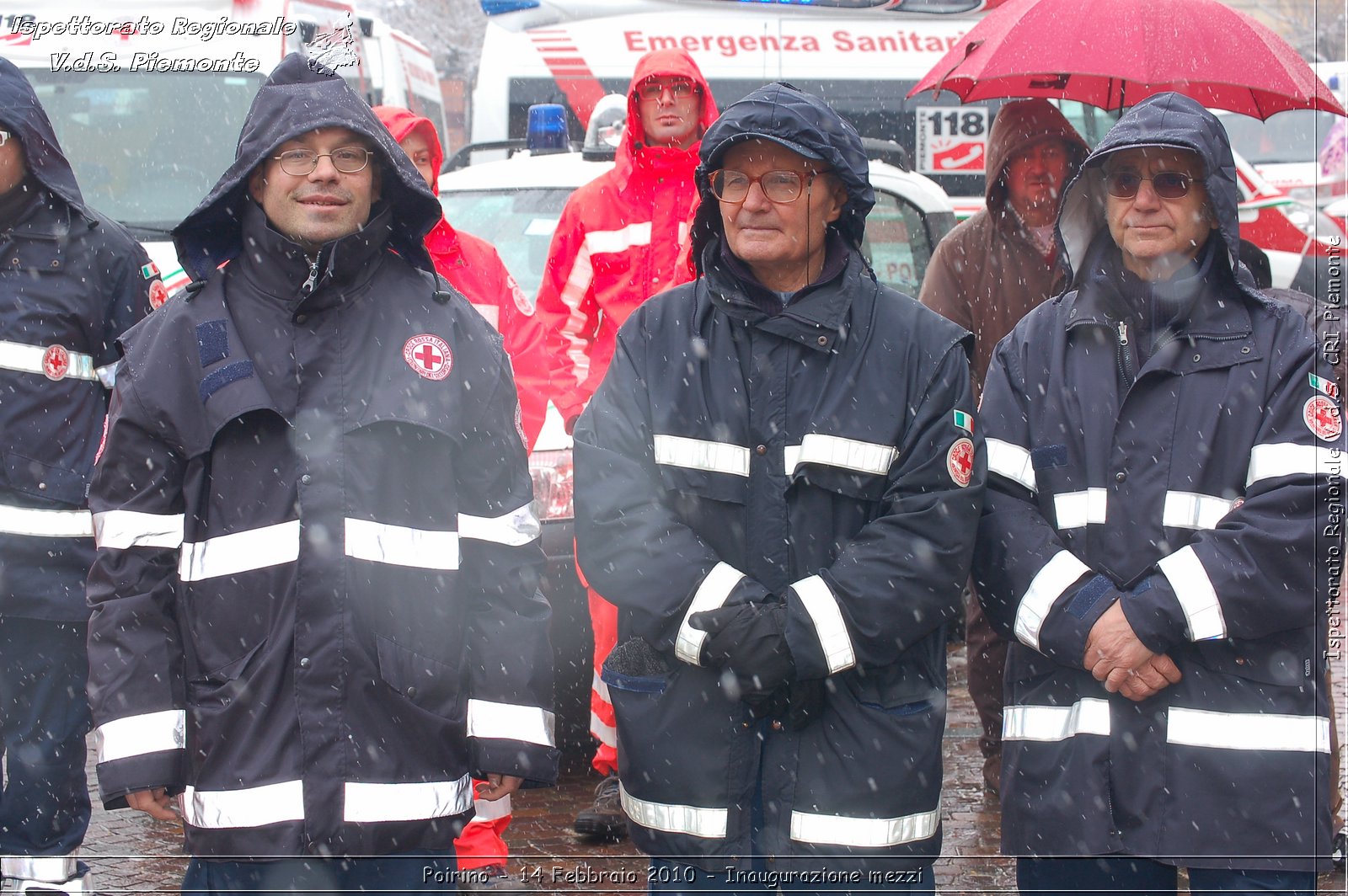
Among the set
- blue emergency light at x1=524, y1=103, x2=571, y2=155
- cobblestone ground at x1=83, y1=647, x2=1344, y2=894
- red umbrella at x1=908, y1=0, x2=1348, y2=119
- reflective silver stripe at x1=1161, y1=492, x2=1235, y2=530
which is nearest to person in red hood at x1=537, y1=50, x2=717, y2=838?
cobblestone ground at x1=83, y1=647, x2=1344, y2=894

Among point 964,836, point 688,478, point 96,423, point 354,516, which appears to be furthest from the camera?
point 964,836

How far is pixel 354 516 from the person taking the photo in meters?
2.93

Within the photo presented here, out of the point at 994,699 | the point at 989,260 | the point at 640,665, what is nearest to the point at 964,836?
the point at 994,699

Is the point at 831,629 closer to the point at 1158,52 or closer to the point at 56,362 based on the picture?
the point at 56,362

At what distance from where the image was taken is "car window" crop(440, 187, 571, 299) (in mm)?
6805

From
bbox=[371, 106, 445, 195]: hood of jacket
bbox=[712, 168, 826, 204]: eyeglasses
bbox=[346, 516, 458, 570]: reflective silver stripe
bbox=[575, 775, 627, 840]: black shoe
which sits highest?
bbox=[371, 106, 445, 195]: hood of jacket

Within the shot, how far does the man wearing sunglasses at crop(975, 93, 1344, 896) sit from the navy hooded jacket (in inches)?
99.9

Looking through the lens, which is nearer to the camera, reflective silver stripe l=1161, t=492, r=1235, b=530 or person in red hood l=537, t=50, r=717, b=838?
reflective silver stripe l=1161, t=492, r=1235, b=530

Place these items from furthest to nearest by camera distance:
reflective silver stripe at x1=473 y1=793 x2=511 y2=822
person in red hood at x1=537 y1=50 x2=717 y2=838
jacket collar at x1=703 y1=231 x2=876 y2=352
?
person in red hood at x1=537 y1=50 x2=717 y2=838
reflective silver stripe at x1=473 y1=793 x2=511 y2=822
jacket collar at x1=703 y1=231 x2=876 y2=352

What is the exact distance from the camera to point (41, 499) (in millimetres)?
4176

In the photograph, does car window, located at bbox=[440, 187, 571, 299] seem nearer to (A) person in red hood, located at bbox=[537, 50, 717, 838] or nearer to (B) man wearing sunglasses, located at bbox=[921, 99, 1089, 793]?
(A) person in red hood, located at bbox=[537, 50, 717, 838]

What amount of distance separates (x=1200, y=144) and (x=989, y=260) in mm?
2043

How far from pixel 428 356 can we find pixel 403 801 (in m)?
0.89

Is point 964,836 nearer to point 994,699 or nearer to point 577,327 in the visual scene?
point 994,699
